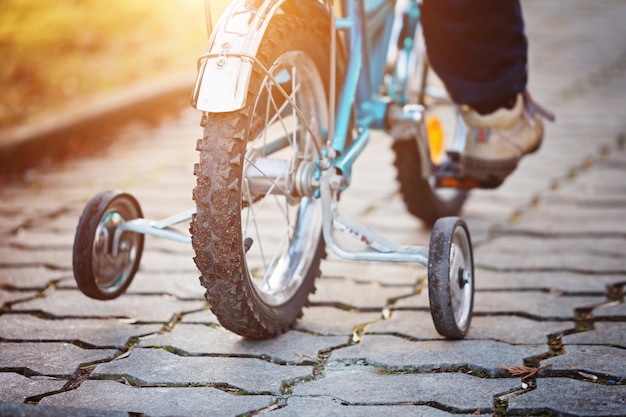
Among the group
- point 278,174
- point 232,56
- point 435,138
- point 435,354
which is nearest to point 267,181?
point 278,174

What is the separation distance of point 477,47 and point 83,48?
4240mm

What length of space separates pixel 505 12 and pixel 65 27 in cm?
461

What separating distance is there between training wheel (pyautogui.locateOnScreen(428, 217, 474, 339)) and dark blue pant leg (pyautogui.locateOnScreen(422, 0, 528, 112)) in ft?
1.95

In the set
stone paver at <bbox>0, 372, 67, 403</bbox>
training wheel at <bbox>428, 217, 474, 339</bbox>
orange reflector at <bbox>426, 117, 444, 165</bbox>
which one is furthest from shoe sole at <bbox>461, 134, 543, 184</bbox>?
stone paver at <bbox>0, 372, 67, 403</bbox>

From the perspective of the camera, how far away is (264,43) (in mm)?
2102

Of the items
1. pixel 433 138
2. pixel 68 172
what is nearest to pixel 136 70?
pixel 68 172

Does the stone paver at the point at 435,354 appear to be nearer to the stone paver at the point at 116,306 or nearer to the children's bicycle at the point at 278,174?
the children's bicycle at the point at 278,174

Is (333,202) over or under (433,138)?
under

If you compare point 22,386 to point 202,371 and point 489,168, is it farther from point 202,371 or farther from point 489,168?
point 489,168

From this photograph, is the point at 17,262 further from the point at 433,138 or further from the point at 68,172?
the point at 433,138

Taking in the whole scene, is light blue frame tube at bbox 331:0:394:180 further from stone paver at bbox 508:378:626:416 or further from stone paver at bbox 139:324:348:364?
stone paver at bbox 508:378:626:416

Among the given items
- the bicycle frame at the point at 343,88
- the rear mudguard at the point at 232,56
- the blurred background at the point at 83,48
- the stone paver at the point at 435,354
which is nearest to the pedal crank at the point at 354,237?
the bicycle frame at the point at 343,88

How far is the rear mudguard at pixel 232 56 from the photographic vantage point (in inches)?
78.4

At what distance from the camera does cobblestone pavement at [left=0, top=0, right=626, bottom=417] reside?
6.54 ft
